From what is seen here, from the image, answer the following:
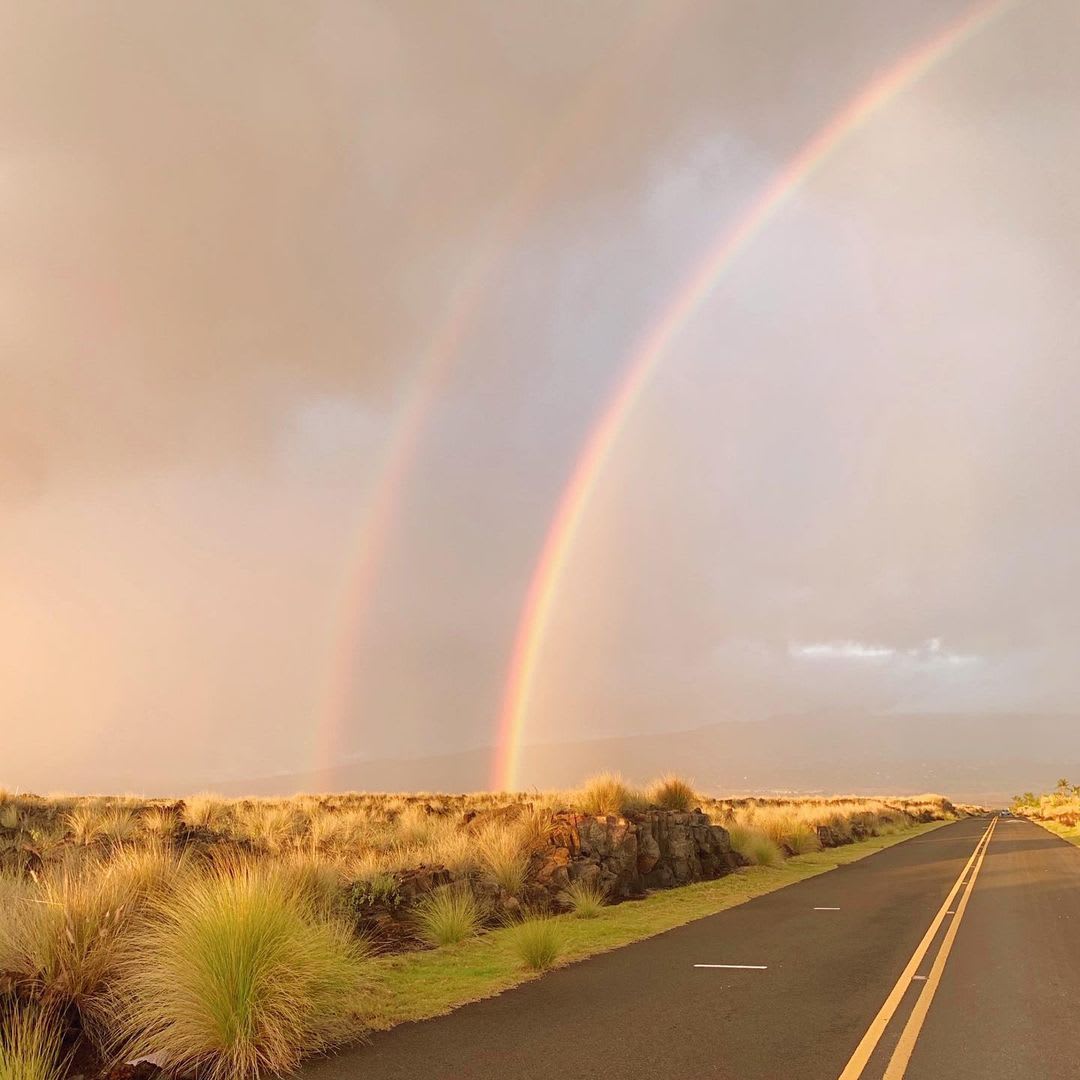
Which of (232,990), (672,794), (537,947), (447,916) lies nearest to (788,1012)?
(537,947)

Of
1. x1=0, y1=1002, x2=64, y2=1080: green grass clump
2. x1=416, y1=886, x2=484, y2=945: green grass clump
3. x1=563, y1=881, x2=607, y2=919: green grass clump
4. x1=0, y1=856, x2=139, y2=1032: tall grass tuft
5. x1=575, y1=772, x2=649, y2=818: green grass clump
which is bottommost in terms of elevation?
x1=563, y1=881, x2=607, y2=919: green grass clump

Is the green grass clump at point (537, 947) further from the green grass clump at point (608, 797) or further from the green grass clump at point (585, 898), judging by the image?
the green grass clump at point (608, 797)

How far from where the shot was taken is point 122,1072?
7730 mm

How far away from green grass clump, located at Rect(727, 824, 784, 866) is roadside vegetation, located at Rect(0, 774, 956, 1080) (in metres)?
5.72

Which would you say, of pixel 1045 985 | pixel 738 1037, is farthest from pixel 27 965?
pixel 1045 985

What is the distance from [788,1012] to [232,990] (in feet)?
19.8

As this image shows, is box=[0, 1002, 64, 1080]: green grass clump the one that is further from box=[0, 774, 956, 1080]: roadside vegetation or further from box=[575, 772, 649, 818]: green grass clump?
box=[575, 772, 649, 818]: green grass clump

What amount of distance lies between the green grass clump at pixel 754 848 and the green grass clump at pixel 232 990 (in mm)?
23247

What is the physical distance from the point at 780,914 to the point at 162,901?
42.1 ft

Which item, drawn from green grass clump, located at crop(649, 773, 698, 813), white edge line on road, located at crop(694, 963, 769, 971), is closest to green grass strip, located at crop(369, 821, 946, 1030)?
white edge line on road, located at crop(694, 963, 769, 971)

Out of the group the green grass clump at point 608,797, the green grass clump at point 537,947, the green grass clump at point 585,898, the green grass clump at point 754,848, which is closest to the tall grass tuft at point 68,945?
the green grass clump at point 537,947

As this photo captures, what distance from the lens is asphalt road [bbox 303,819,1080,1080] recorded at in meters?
8.04

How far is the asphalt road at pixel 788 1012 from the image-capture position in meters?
8.04

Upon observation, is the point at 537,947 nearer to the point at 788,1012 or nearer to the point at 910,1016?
the point at 788,1012
